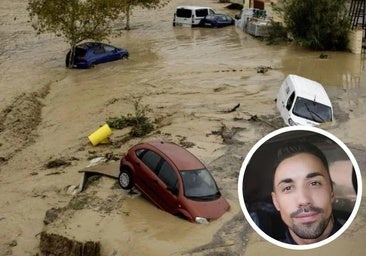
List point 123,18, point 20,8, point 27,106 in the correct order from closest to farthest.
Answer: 1. point 27,106
2. point 123,18
3. point 20,8

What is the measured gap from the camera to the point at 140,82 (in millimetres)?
23422

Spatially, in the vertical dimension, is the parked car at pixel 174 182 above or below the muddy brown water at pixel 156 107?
above

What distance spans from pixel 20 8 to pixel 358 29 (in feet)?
90.1

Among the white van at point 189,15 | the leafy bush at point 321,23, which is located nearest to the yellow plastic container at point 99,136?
the leafy bush at point 321,23

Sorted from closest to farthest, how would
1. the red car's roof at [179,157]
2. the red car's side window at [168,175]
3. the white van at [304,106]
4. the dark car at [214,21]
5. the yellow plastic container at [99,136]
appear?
the red car's side window at [168,175]
the red car's roof at [179,157]
the yellow plastic container at [99,136]
the white van at [304,106]
the dark car at [214,21]

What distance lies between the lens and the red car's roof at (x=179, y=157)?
35.3 feet

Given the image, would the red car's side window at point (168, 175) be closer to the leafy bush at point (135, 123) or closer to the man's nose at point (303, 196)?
the leafy bush at point (135, 123)

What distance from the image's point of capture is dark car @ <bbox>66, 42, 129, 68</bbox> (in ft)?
84.6

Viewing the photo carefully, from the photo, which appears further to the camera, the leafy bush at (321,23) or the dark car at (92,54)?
the leafy bush at (321,23)

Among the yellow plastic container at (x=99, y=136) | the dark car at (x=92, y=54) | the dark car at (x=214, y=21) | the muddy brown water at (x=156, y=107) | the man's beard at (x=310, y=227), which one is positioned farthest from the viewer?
the dark car at (x=214, y=21)

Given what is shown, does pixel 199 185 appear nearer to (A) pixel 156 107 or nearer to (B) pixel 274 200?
(B) pixel 274 200

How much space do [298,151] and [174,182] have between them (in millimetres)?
8188

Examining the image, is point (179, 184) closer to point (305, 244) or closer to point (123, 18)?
point (305, 244)

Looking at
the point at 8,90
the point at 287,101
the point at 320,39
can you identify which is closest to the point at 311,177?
the point at 287,101
